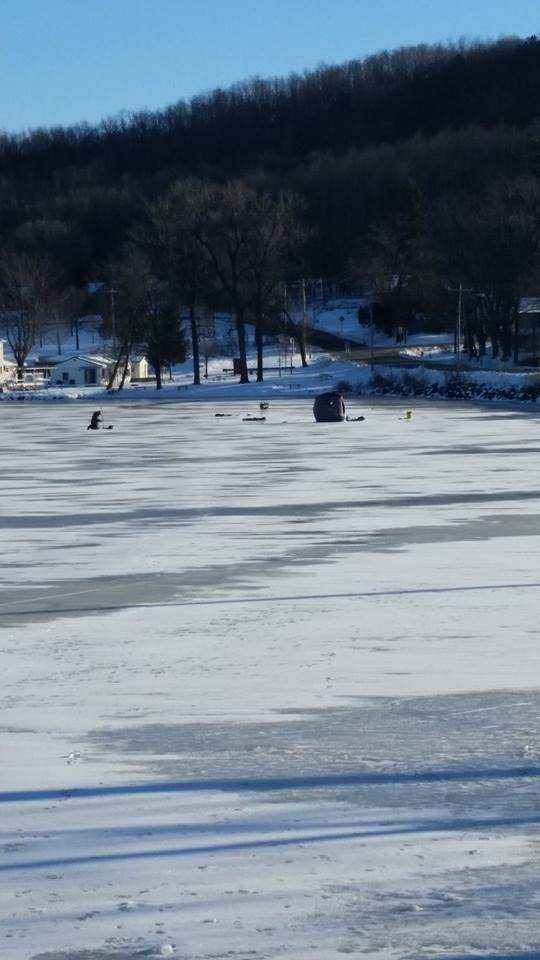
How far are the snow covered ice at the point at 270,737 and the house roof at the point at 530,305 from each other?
276ft

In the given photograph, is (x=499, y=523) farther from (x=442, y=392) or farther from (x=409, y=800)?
(x=442, y=392)

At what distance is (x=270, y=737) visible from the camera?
800cm

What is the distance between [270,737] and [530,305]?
99342 mm

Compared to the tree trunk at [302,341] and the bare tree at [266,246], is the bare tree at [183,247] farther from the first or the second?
the tree trunk at [302,341]

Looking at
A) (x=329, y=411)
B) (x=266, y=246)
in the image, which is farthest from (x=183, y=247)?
(x=329, y=411)

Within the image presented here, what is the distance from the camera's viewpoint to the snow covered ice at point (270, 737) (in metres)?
5.50

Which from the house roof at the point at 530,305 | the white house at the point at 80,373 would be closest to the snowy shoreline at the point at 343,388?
the white house at the point at 80,373

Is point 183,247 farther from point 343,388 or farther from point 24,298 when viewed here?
point 24,298

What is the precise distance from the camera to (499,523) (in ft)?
60.4

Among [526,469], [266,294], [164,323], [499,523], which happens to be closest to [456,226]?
[266,294]

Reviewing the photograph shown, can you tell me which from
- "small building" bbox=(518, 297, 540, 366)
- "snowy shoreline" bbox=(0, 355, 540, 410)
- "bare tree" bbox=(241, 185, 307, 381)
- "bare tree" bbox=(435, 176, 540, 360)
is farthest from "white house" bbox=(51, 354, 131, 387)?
"small building" bbox=(518, 297, 540, 366)

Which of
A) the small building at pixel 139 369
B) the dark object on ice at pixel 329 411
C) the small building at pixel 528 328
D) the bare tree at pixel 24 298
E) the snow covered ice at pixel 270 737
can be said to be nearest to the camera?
the snow covered ice at pixel 270 737

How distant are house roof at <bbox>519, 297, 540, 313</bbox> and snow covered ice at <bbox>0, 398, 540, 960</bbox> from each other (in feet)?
276

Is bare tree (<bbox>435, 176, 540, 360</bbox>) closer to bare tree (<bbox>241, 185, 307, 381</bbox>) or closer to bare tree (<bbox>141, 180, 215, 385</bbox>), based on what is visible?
bare tree (<bbox>241, 185, 307, 381</bbox>)
